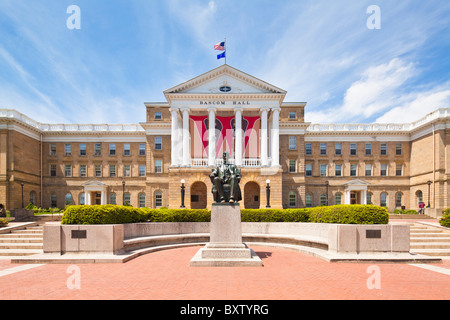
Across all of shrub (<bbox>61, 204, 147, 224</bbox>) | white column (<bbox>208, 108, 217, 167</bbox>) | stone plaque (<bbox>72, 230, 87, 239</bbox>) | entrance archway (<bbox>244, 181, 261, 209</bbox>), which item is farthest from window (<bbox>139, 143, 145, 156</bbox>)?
stone plaque (<bbox>72, 230, 87, 239</bbox>)

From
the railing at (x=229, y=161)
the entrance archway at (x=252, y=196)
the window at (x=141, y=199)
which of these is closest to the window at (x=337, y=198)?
the entrance archway at (x=252, y=196)

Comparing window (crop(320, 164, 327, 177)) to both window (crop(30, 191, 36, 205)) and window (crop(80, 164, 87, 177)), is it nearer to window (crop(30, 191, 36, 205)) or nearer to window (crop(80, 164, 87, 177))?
window (crop(80, 164, 87, 177))

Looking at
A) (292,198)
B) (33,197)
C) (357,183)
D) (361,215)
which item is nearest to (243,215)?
(361,215)

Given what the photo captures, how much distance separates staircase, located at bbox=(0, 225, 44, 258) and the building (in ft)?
63.1

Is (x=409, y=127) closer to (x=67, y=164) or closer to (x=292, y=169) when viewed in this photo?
(x=292, y=169)

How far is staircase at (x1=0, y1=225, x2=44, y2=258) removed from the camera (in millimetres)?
13672

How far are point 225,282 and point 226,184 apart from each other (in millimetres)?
4493

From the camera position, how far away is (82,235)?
11.2m

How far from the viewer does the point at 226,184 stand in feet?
38.3

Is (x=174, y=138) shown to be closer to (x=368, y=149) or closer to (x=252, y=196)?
(x=252, y=196)

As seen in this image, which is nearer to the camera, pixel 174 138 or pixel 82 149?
pixel 174 138

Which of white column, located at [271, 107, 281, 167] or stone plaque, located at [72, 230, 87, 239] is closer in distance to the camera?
stone plaque, located at [72, 230, 87, 239]

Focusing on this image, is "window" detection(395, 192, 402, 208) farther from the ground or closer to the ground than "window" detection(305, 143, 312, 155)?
closer to the ground

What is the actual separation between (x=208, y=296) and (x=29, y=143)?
154ft
